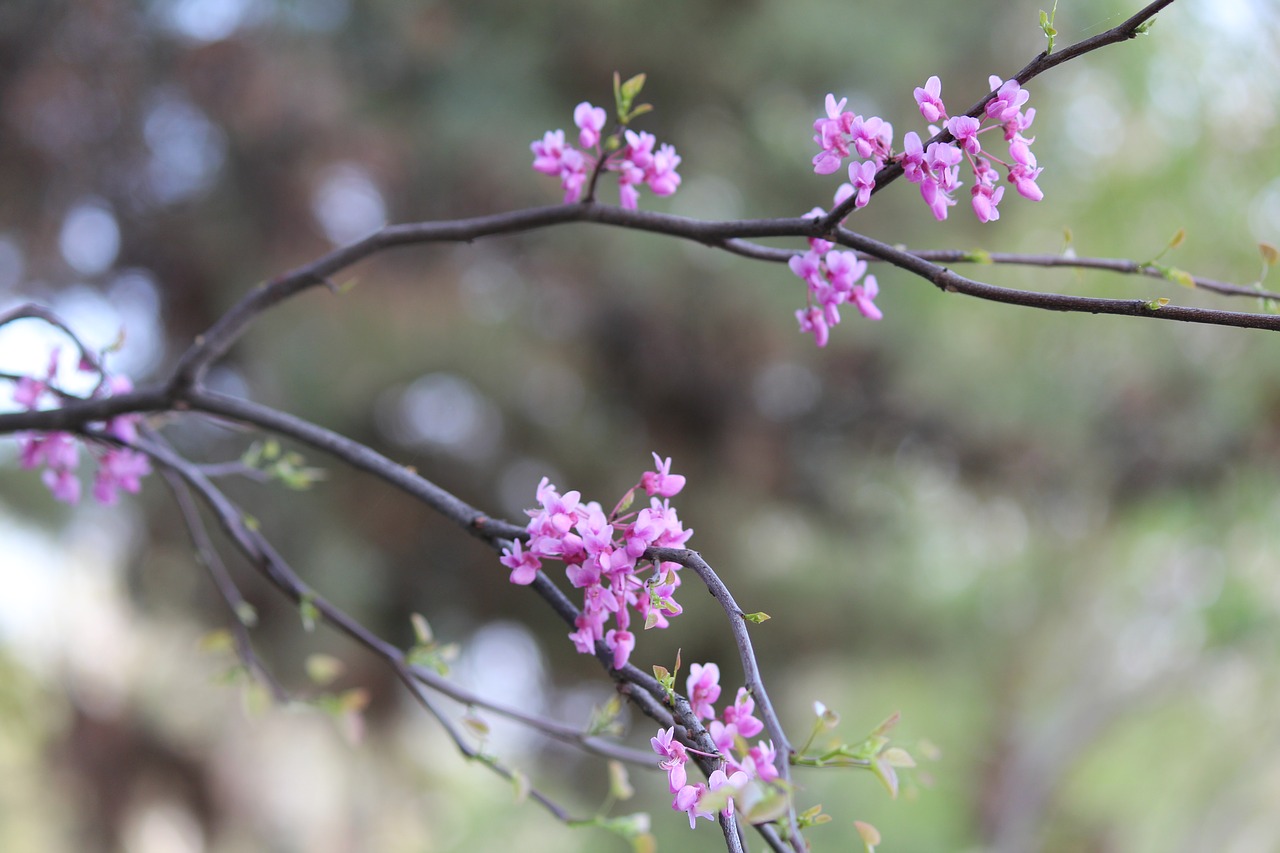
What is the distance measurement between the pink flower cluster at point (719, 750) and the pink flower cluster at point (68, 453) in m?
0.37

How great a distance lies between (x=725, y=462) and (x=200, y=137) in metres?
1.48

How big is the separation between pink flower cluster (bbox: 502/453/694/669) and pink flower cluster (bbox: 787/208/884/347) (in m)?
0.13

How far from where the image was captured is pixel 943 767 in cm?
384

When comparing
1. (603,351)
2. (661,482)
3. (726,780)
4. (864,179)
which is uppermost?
(603,351)

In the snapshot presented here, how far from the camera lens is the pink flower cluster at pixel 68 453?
57cm

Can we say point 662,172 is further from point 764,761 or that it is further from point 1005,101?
point 764,761

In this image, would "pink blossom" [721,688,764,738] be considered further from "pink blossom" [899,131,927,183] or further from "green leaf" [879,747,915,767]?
"pink blossom" [899,131,927,183]

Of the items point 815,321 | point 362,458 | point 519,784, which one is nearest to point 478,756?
point 519,784

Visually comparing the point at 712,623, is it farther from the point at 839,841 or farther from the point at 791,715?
the point at 839,841

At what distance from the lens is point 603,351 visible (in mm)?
2465

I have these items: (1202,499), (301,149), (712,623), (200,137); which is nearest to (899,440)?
(712,623)

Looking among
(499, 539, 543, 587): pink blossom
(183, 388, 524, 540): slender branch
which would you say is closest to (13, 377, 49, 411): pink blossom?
(183, 388, 524, 540): slender branch

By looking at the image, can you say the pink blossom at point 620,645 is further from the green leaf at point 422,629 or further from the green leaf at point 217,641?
the green leaf at point 217,641

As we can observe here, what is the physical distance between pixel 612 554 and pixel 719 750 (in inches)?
3.0
